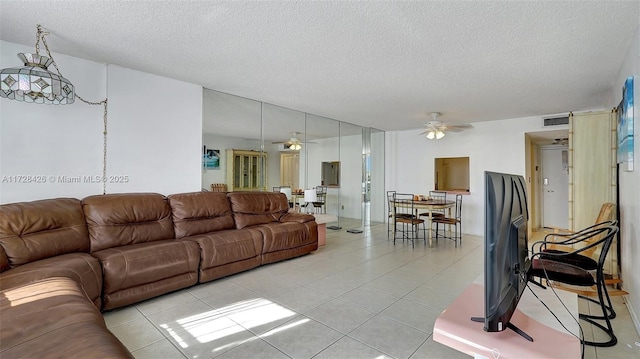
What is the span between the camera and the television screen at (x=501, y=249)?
94cm

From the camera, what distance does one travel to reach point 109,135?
11.4 feet

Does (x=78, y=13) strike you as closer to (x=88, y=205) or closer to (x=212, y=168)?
(x=88, y=205)

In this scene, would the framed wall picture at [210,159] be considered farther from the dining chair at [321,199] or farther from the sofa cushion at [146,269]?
the dining chair at [321,199]

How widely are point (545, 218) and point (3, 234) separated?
31.5 feet

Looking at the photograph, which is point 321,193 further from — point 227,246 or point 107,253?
point 107,253

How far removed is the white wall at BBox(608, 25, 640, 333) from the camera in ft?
7.91

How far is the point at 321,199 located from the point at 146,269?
14.2ft

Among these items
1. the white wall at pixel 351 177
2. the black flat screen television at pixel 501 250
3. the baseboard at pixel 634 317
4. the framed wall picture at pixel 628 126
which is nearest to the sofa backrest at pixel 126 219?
the black flat screen television at pixel 501 250

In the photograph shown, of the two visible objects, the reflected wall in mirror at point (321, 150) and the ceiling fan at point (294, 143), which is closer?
the ceiling fan at point (294, 143)

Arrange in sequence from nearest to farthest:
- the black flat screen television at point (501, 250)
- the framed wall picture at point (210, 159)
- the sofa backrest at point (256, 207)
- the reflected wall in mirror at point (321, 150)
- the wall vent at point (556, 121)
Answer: the black flat screen television at point (501, 250)
the sofa backrest at point (256, 207)
the framed wall picture at point (210, 159)
the wall vent at point (556, 121)
the reflected wall in mirror at point (321, 150)

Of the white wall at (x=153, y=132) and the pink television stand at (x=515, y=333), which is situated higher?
the white wall at (x=153, y=132)

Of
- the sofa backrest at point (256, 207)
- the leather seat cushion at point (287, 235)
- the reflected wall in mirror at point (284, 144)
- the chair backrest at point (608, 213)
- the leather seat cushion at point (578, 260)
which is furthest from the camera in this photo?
the reflected wall in mirror at point (284, 144)

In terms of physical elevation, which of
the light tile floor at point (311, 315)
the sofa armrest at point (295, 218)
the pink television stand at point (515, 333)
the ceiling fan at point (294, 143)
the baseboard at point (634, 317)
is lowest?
the light tile floor at point (311, 315)

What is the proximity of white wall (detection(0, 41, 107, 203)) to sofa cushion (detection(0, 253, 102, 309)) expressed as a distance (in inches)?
39.2
